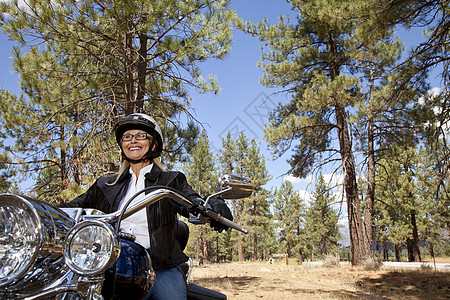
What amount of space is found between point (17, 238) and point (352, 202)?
1296cm

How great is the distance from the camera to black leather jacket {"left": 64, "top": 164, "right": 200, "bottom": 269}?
1.88 meters

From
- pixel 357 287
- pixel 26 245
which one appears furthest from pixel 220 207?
pixel 357 287

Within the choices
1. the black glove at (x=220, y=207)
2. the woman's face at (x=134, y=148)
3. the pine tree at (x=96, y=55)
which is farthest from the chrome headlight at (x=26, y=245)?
the pine tree at (x=96, y=55)

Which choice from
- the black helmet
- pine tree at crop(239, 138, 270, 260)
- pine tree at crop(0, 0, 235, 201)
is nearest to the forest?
pine tree at crop(0, 0, 235, 201)

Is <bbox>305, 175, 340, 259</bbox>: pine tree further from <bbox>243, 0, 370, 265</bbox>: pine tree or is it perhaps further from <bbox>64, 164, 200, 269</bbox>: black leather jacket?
<bbox>64, 164, 200, 269</bbox>: black leather jacket

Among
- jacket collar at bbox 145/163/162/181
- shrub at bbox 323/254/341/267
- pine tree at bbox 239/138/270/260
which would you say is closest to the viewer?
jacket collar at bbox 145/163/162/181

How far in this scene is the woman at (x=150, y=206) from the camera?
6.09 feet

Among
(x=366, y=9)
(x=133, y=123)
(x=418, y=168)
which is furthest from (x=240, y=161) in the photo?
(x=133, y=123)

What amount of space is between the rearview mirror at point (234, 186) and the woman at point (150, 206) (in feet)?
0.43

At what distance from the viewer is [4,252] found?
1.11m

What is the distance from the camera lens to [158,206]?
6.32 feet

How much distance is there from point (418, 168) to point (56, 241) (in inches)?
1375

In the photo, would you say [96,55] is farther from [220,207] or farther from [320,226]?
[320,226]

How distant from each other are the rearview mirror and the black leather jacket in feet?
0.58
